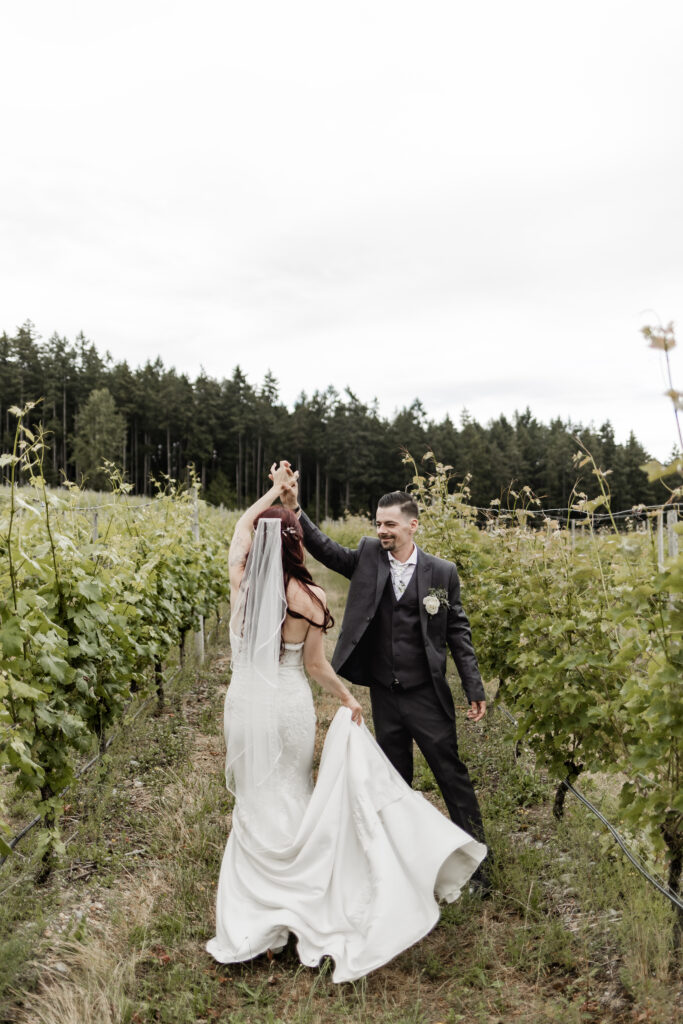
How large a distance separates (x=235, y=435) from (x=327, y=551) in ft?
231

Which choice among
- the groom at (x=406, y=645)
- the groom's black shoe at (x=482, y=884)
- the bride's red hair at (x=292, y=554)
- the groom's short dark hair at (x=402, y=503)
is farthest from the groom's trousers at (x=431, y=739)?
the groom's short dark hair at (x=402, y=503)

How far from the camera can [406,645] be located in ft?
14.1

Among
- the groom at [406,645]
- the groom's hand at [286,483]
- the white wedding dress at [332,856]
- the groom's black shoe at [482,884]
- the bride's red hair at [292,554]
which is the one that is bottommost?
the groom's black shoe at [482,884]

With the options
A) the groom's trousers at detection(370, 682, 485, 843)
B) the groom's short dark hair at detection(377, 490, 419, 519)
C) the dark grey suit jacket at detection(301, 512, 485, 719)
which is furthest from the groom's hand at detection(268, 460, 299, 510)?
the groom's trousers at detection(370, 682, 485, 843)

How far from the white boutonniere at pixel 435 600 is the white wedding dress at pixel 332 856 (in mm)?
779

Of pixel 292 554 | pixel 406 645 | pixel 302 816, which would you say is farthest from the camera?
pixel 406 645

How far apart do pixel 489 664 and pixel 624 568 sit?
3218 mm

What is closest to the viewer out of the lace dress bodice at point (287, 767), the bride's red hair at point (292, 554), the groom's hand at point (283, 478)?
the lace dress bodice at point (287, 767)

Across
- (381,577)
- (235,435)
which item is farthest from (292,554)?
(235,435)

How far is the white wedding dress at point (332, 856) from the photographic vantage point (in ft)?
11.2

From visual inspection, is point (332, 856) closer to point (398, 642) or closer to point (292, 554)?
point (398, 642)

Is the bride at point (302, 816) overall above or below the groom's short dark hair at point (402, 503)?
below

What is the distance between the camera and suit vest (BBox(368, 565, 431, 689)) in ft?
14.0

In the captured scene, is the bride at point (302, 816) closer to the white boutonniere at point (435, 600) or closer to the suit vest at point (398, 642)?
the suit vest at point (398, 642)
